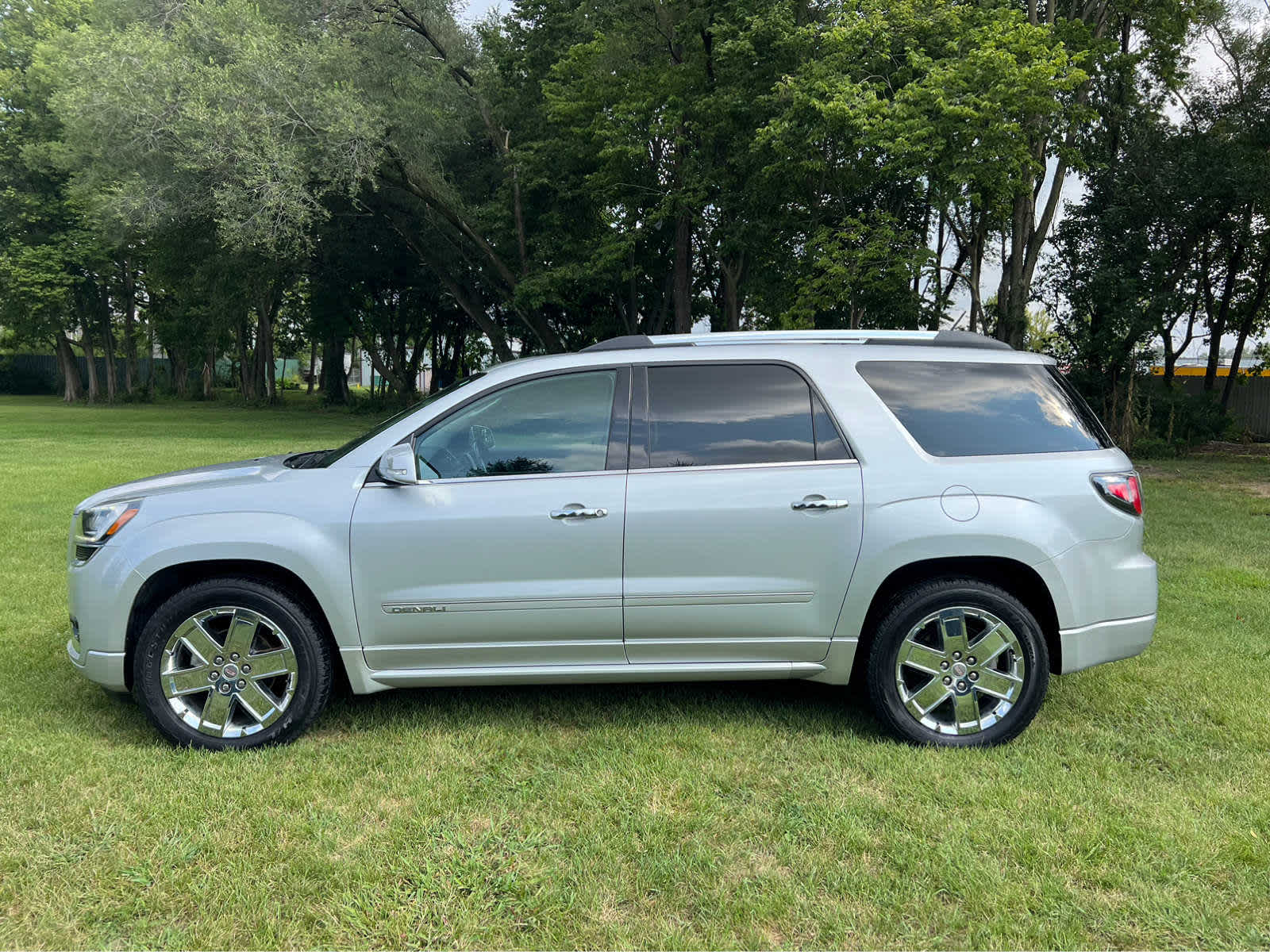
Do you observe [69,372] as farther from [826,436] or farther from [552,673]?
[826,436]

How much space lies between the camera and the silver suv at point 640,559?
12.8ft

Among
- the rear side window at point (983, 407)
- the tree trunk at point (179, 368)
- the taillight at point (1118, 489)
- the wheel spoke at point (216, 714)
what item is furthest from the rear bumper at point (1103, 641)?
the tree trunk at point (179, 368)

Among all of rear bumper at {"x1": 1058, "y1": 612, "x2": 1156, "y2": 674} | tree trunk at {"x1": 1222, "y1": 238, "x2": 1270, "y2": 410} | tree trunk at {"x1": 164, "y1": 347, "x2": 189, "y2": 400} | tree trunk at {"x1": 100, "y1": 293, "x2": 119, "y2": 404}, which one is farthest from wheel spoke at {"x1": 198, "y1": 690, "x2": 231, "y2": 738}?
tree trunk at {"x1": 164, "y1": 347, "x2": 189, "y2": 400}

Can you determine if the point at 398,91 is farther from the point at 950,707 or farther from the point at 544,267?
the point at 950,707

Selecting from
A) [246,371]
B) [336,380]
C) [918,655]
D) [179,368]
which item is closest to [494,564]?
[918,655]

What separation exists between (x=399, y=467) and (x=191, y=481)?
1161 mm

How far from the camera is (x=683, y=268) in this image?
23859 mm

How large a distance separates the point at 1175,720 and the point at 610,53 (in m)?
21.4

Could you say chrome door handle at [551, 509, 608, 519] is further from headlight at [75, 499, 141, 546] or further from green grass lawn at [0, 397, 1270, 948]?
headlight at [75, 499, 141, 546]

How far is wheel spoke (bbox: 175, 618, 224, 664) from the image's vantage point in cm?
391

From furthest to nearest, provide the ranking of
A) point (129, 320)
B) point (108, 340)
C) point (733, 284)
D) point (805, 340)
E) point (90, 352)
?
point (129, 320) < point (90, 352) < point (108, 340) < point (733, 284) < point (805, 340)

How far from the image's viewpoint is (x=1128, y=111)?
21.7m

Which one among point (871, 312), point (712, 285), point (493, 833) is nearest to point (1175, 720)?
point (493, 833)

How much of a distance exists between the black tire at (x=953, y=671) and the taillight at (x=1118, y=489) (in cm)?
63
